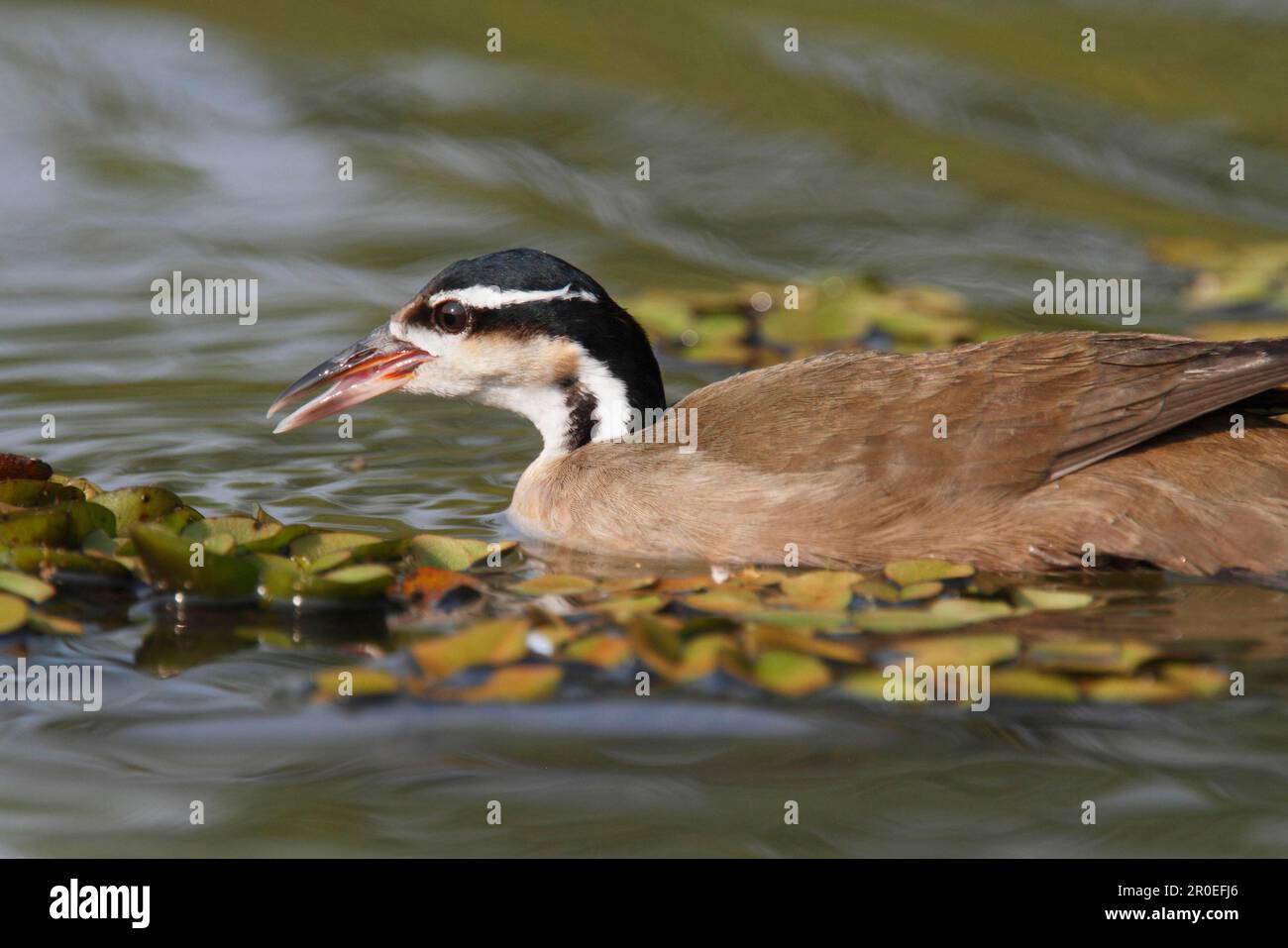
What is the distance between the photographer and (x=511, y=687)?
5824 mm

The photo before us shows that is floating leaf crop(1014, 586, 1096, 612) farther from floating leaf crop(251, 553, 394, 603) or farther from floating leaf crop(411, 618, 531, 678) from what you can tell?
floating leaf crop(251, 553, 394, 603)

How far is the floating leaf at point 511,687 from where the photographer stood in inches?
229

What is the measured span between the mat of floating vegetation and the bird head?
0.93 meters

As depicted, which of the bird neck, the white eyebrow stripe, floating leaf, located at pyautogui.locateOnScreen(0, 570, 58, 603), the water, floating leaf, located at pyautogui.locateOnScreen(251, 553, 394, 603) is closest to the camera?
the water

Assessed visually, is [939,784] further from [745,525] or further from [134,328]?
[134,328]

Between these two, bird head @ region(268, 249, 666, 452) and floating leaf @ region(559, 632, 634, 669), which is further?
bird head @ region(268, 249, 666, 452)

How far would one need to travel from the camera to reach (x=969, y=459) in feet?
22.8

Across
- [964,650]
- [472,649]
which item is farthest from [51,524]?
[964,650]

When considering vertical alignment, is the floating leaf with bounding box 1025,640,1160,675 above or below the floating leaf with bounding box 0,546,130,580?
below

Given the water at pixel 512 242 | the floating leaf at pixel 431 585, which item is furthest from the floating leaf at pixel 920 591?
the floating leaf at pixel 431 585

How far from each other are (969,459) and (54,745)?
3.51 metres

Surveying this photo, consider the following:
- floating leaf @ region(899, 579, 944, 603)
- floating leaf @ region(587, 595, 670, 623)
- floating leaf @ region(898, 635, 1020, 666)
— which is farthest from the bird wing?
floating leaf @ region(898, 635, 1020, 666)

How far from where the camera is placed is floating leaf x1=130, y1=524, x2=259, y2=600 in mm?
6480

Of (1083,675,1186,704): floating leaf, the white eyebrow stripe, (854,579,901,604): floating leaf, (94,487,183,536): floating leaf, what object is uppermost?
the white eyebrow stripe
